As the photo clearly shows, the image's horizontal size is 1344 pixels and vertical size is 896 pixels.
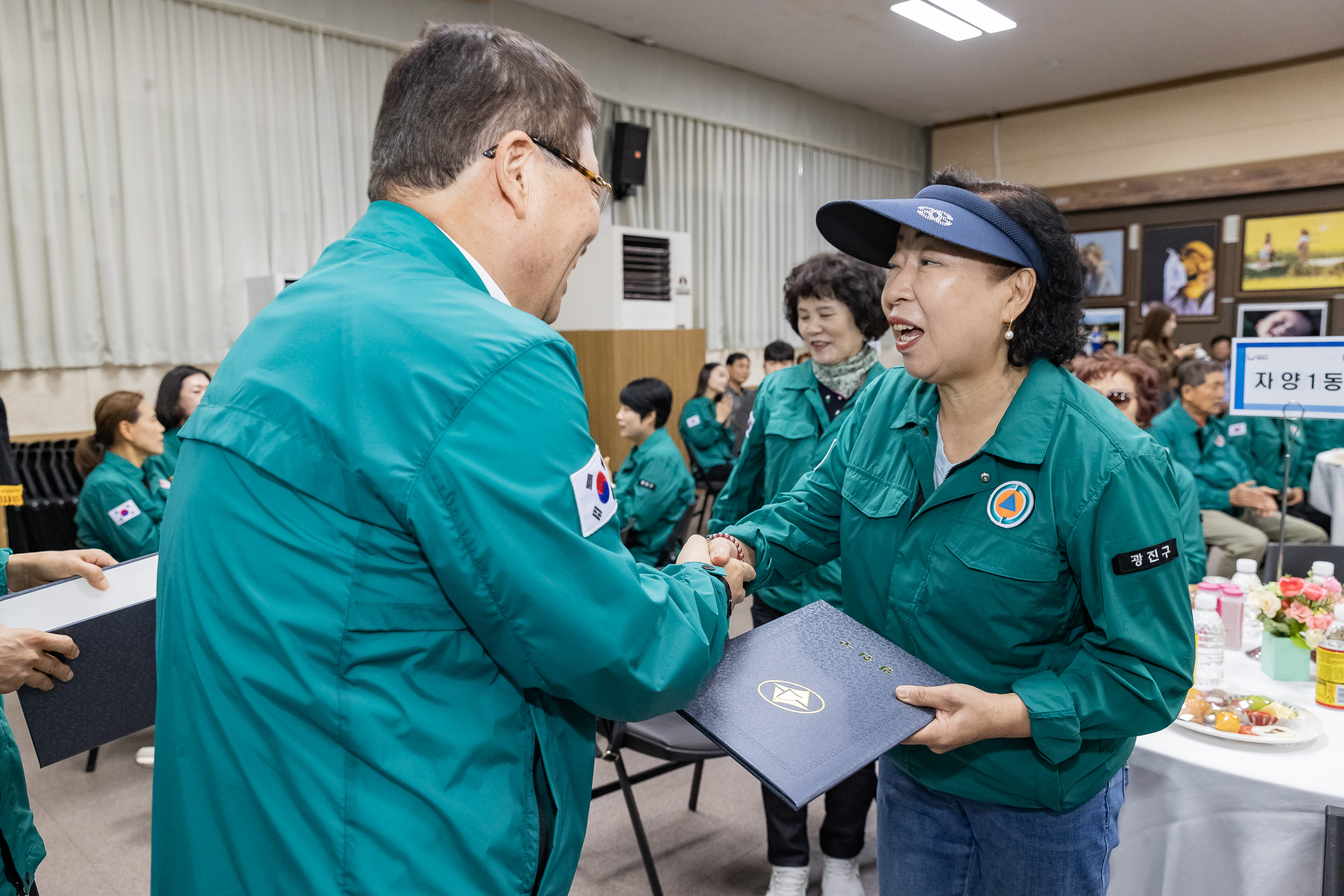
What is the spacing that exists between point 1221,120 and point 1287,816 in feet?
31.0

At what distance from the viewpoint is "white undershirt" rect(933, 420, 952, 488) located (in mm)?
1442

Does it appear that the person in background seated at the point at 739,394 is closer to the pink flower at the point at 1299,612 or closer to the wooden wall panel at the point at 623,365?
the wooden wall panel at the point at 623,365

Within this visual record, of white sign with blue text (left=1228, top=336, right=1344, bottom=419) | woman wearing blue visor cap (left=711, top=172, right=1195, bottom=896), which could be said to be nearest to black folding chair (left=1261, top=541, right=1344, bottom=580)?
white sign with blue text (left=1228, top=336, right=1344, bottom=419)

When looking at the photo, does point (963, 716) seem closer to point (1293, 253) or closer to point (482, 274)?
point (482, 274)


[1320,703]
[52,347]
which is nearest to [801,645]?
[1320,703]

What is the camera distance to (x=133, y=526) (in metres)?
3.53

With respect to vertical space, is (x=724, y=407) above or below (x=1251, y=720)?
above

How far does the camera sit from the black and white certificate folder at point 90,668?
138cm

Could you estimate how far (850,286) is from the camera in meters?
2.63

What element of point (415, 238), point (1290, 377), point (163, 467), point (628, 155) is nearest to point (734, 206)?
point (628, 155)

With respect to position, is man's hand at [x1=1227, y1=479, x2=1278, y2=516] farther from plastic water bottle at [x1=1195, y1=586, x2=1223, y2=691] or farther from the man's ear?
the man's ear

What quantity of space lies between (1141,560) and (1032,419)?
25cm

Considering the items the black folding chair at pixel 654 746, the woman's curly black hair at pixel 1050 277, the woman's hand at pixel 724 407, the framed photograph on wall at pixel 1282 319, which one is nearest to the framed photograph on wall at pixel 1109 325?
the framed photograph on wall at pixel 1282 319

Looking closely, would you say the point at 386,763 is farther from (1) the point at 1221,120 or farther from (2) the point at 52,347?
(1) the point at 1221,120
